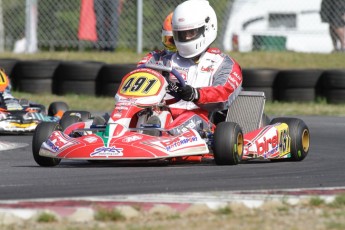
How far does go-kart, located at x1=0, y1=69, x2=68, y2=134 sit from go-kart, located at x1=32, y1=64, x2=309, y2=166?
A: 2632 mm

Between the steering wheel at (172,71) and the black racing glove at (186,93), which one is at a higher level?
the steering wheel at (172,71)

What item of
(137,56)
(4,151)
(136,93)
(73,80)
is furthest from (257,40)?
(136,93)

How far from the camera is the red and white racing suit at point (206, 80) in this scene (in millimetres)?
Answer: 8992

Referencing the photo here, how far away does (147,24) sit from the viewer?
1827cm

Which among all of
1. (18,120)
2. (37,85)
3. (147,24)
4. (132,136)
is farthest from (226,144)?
(147,24)

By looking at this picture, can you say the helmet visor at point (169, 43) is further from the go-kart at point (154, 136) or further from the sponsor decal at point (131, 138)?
the sponsor decal at point (131, 138)

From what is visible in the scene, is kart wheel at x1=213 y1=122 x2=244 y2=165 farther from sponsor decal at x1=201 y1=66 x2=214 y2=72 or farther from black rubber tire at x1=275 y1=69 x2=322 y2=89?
black rubber tire at x1=275 y1=69 x2=322 y2=89

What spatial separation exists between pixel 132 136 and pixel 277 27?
10511 millimetres

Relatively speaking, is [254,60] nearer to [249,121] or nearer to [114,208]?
[249,121]

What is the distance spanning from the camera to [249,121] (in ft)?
30.9

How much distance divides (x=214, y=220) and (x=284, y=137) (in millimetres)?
3794

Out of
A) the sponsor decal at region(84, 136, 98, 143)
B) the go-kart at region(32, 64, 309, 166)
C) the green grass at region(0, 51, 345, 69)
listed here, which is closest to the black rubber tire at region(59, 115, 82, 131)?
the go-kart at region(32, 64, 309, 166)

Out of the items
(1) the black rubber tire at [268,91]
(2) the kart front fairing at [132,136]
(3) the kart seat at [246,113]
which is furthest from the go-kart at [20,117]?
(1) the black rubber tire at [268,91]

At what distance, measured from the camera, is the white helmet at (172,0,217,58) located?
30.7 feet
